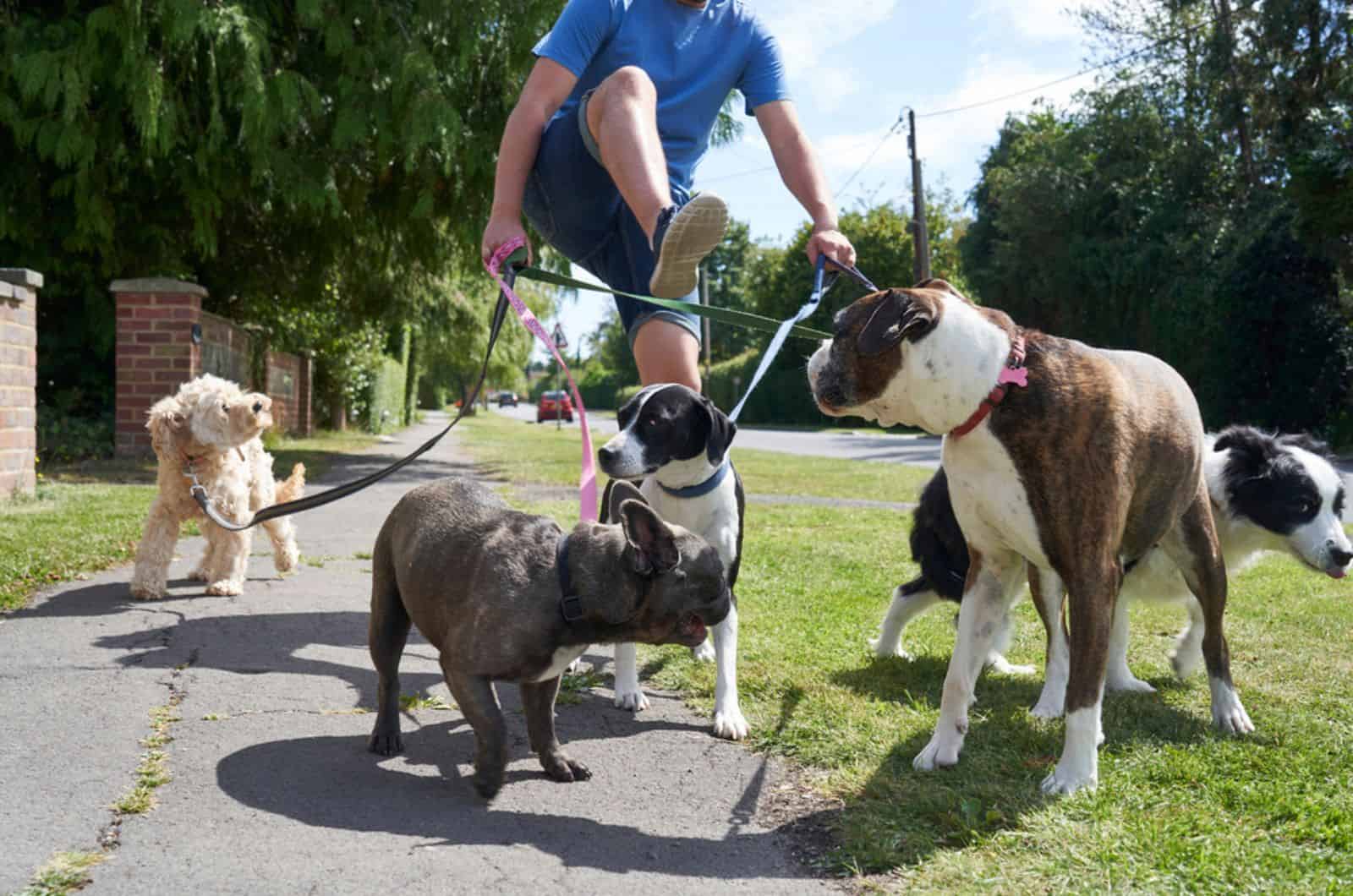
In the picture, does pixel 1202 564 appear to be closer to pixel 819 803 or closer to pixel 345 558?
pixel 819 803

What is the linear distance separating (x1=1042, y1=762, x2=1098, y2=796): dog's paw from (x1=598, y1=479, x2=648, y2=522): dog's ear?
5.73 feet

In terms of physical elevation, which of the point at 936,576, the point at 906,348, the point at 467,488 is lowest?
the point at 936,576

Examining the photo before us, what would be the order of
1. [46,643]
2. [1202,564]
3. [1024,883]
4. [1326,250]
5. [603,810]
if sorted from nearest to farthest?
1. [1024,883]
2. [603,810]
3. [1202,564]
4. [46,643]
5. [1326,250]

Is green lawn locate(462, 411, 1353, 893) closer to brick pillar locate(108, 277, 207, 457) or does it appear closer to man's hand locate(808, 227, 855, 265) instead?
man's hand locate(808, 227, 855, 265)

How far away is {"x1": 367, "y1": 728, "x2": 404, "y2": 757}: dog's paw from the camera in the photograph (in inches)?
132

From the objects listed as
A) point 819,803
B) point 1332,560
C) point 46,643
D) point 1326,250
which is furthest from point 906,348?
point 1326,250

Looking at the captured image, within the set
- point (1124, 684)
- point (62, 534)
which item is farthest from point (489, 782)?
point (62, 534)

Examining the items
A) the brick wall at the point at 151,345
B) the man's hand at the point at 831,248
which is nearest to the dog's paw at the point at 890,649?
the man's hand at the point at 831,248

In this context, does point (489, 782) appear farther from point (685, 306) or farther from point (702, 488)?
point (685, 306)

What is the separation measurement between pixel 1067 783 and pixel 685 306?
201 centimetres

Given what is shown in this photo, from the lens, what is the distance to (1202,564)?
3.79 m

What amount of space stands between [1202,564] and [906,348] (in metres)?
1.64

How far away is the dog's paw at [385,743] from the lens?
3.35 m

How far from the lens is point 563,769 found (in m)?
3.16
